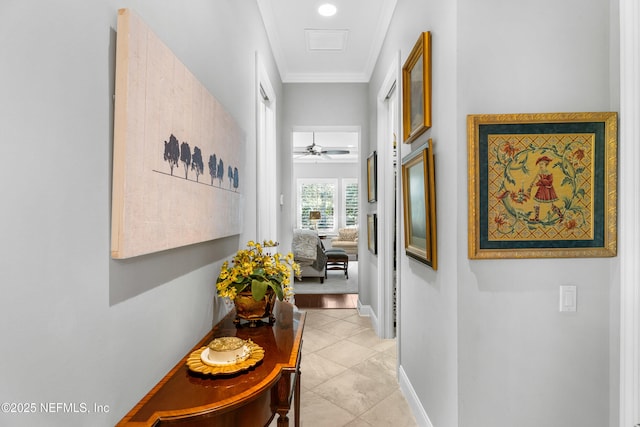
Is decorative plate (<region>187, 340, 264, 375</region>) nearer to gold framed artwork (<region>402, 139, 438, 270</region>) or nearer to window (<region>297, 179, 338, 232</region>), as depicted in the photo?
gold framed artwork (<region>402, 139, 438, 270</region>)

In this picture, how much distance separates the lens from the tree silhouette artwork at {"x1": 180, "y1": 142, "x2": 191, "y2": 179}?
48.8 inches

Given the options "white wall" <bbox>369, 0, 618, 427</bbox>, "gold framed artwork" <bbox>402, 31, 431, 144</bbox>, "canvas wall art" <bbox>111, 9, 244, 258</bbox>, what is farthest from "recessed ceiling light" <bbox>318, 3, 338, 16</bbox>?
"canvas wall art" <bbox>111, 9, 244, 258</bbox>

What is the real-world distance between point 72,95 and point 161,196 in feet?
1.27

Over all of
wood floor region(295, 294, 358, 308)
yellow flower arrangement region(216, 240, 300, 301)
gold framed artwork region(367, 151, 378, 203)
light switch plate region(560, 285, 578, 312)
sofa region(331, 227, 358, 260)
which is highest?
gold framed artwork region(367, 151, 378, 203)

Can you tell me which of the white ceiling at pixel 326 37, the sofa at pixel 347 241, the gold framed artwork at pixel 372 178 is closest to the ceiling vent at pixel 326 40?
the white ceiling at pixel 326 37

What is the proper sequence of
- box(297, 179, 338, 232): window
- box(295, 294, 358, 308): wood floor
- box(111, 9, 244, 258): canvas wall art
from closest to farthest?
box(111, 9, 244, 258): canvas wall art < box(295, 294, 358, 308): wood floor < box(297, 179, 338, 232): window

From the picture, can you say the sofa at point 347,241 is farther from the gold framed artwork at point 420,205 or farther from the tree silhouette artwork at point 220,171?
the tree silhouette artwork at point 220,171

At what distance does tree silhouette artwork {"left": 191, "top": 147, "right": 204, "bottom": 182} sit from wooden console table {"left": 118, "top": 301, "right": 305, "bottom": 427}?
2.19ft

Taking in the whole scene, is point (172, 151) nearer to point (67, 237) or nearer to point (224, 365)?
point (67, 237)

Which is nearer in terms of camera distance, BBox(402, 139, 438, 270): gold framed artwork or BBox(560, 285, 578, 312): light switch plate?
BBox(560, 285, 578, 312): light switch plate

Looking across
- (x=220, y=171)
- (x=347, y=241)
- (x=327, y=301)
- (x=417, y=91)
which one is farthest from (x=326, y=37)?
(x=347, y=241)

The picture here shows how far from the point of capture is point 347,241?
364 inches

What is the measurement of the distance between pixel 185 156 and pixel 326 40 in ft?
9.09

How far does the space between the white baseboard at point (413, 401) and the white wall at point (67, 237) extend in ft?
5.03
